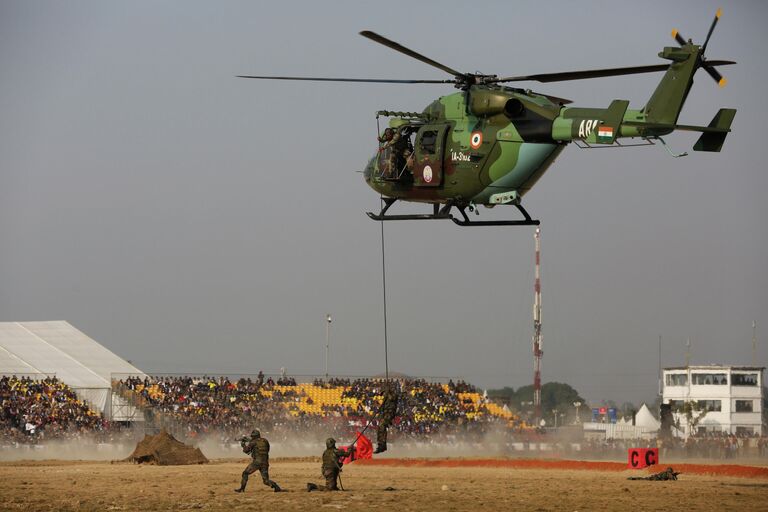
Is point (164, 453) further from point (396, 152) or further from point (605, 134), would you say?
point (605, 134)

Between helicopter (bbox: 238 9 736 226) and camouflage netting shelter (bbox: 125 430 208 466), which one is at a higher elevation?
helicopter (bbox: 238 9 736 226)

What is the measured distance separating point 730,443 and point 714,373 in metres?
36.8

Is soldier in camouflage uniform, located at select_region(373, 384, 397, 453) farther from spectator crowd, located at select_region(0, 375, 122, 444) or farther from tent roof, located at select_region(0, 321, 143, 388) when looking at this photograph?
tent roof, located at select_region(0, 321, 143, 388)

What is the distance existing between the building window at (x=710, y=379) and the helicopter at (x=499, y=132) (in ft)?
215

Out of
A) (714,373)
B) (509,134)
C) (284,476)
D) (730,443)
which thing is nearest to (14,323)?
(284,476)

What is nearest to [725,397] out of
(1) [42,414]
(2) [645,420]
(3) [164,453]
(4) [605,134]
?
(2) [645,420]

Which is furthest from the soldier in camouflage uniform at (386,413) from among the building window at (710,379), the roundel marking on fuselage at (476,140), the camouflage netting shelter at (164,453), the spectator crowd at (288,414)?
the building window at (710,379)

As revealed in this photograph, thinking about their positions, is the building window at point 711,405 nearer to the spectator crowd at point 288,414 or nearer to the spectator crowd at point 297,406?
the spectator crowd at point 288,414

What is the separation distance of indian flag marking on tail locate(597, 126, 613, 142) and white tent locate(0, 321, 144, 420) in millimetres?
32540

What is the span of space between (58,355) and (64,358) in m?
0.61

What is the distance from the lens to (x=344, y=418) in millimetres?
57312

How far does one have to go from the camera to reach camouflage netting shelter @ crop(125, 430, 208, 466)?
41250 mm

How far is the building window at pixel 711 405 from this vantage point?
3548 inches

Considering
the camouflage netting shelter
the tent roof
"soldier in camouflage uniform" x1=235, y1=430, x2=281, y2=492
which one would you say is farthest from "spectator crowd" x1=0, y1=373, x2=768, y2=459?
"soldier in camouflage uniform" x1=235, y1=430, x2=281, y2=492
